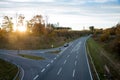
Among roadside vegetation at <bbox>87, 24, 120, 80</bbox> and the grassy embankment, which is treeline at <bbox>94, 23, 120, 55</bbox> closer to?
roadside vegetation at <bbox>87, 24, 120, 80</bbox>

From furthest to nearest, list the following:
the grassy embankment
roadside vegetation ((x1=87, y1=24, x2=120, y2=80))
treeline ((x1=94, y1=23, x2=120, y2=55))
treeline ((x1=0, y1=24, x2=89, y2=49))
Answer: treeline ((x1=0, y1=24, x2=89, y2=49))
treeline ((x1=94, y1=23, x2=120, y2=55))
roadside vegetation ((x1=87, y1=24, x2=120, y2=80))
the grassy embankment

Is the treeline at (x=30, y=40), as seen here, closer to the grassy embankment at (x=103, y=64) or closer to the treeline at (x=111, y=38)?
the treeline at (x=111, y=38)

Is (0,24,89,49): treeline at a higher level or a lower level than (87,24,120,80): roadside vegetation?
higher

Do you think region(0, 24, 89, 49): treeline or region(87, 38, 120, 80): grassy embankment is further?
region(0, 24, 89, 49): treeline

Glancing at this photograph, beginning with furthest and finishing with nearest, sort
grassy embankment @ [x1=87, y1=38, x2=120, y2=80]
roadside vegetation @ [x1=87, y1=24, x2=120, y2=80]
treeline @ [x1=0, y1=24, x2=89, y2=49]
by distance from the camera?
1. treeline @ [x1=0, y1=24, x2=89, y2=49]
2. roadside vegetation @ [x1=87, y1=24, x2=120, y2=80]
3. grassy embankment @ [x1=87, y1=38, x2=120, y2=80]

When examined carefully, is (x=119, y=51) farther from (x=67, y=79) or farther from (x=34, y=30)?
(x=34, y=30)

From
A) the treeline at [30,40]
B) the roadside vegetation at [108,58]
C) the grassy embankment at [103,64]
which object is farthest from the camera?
the treeline at [30,40]

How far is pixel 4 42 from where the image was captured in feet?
251

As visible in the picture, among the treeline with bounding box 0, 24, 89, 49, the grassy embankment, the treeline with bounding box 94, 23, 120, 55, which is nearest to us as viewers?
the grassy embankment

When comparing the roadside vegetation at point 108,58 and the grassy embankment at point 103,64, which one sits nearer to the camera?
the grassy embankment at point 103,64

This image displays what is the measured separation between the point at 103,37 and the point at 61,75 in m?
74.3

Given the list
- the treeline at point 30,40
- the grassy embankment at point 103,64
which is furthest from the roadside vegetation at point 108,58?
the treeline at point 30,40

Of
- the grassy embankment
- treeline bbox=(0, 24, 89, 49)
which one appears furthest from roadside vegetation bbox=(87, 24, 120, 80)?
treeline bbox=(0, 24, 89, 49)

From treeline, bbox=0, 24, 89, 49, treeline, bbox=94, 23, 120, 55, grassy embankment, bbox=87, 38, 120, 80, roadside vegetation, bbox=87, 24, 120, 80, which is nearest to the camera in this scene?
grassy embankment, bbox=87, 38, 120, 80
